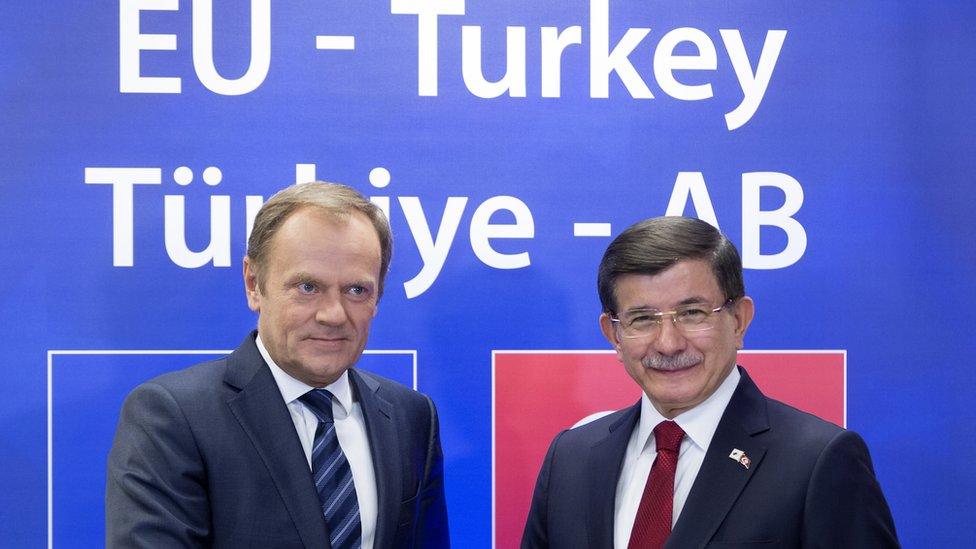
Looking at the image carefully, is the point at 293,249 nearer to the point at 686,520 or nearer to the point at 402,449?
the point at 402,449

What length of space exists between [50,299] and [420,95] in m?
1.26

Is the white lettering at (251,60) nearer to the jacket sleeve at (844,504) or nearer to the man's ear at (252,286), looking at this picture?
the man's ear at (252,286)

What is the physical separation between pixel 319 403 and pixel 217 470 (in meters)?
0.28

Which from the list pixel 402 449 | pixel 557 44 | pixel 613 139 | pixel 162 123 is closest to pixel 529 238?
pixel 613 139

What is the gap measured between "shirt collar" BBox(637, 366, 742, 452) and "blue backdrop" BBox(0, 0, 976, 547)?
77 centimetres

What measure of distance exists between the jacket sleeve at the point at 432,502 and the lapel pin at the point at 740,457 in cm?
77

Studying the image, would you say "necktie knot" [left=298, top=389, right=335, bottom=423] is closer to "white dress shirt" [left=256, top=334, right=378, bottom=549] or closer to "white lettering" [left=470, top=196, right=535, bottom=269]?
"white dress shirt" [left=256, top=334, right=378, bottom=549]

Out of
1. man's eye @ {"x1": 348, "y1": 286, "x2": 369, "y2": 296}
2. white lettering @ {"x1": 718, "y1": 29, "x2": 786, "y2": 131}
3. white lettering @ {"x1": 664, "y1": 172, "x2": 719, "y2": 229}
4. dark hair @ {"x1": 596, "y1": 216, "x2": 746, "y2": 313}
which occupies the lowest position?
man's eye @ {"x1": 348, "y1": 286, "x2": 369, "y2": 296}

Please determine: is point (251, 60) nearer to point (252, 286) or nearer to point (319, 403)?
point (252, 286)

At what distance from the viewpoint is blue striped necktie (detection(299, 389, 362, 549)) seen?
6.75ft

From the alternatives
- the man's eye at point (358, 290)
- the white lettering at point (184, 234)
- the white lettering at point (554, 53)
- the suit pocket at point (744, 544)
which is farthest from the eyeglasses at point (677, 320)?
the white lettering at point (184, 234)

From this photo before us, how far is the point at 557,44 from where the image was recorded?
2939 mm

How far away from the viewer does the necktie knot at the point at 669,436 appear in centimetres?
212

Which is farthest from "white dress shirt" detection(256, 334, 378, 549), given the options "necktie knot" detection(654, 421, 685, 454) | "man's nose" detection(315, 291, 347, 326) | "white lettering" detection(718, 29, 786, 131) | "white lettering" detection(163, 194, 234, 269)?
"white lettering" detection(718, 29, 786, 131)
